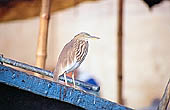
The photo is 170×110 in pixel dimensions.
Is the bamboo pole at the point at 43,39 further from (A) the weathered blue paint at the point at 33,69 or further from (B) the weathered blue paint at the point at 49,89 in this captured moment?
(B) the weathered blue paint at the point at 49,89

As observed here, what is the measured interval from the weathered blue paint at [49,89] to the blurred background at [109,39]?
235 centimetres

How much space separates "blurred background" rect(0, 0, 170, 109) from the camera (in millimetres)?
3143

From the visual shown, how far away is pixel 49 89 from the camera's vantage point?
0.77 metres

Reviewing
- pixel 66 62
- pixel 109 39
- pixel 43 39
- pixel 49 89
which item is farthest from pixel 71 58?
pixel 109 39

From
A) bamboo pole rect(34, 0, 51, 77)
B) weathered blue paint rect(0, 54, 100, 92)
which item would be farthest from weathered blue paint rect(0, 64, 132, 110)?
bamboo pole rect(34, 0, 51, 77)

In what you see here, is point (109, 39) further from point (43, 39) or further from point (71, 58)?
point (71, 58)

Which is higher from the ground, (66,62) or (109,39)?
(66,62)

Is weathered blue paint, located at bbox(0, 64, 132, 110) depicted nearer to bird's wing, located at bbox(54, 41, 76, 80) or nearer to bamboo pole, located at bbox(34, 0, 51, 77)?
bird's wing, located at bbox(54, 41, 76, 80)

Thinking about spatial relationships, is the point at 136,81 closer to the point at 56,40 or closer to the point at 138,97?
the point at 138,97

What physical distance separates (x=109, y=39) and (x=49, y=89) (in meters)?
2.52

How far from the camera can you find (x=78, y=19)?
Result: 11.0 feet

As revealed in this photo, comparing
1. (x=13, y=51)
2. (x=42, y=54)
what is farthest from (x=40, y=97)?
(x=13, y=51)

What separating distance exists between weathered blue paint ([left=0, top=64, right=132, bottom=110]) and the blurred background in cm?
235

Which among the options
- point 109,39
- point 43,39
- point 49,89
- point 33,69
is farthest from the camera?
point 109,39
